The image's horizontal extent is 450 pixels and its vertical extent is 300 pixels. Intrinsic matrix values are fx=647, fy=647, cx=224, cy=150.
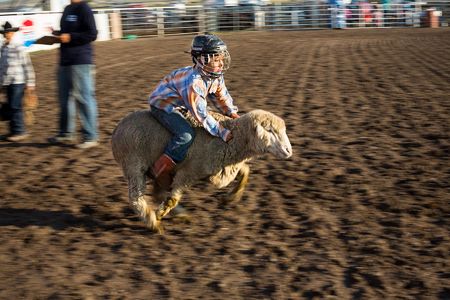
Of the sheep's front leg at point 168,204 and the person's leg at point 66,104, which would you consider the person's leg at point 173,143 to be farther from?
the person's leg at point 66,104

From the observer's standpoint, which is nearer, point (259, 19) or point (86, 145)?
point (86, 145)

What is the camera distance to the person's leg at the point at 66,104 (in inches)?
289

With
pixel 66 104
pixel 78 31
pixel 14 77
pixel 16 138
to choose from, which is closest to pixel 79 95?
pixel 66 104

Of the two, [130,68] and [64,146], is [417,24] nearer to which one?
[130,68]

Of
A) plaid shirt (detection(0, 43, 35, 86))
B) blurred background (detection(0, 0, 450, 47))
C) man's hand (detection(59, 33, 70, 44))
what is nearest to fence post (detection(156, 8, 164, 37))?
blurred background (detection(0, 0, 450, 47))

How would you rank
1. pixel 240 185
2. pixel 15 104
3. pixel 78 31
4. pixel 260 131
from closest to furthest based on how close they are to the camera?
pixel 260 131, pixel 240 185, pixel 78 31, pixel 15 104

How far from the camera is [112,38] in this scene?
27.5 m

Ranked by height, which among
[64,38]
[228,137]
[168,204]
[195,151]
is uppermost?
[64,38]

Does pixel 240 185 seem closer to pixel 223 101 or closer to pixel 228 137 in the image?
pixel 228 137

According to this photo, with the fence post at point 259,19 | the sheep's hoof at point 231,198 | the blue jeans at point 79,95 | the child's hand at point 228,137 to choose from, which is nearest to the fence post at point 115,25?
the fence post at point 259,19

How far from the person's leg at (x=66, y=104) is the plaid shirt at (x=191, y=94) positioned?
2537 millimetres

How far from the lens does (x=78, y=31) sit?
7270mm

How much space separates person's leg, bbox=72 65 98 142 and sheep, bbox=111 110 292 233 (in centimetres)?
233

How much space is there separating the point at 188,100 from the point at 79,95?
111 inches
